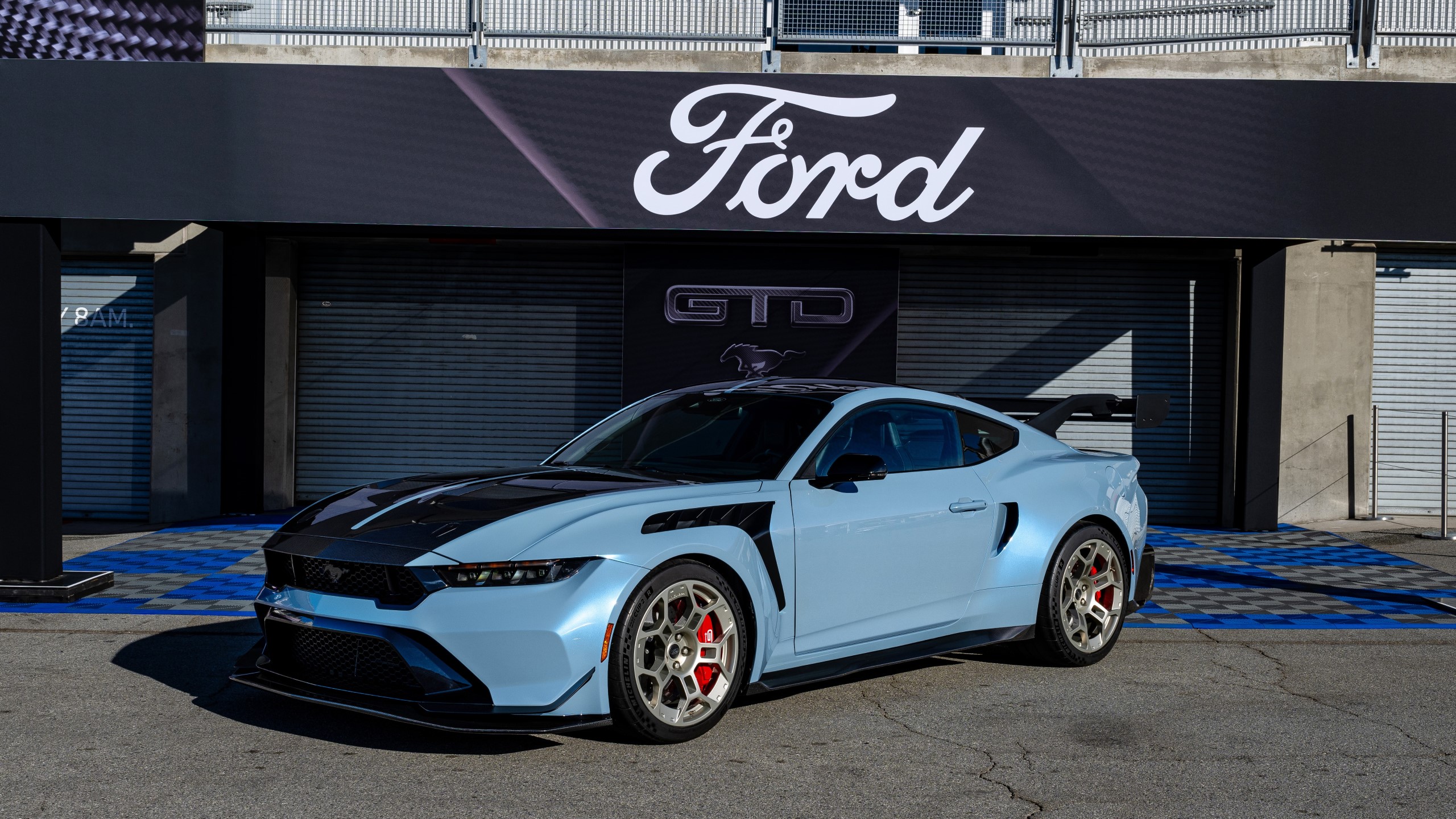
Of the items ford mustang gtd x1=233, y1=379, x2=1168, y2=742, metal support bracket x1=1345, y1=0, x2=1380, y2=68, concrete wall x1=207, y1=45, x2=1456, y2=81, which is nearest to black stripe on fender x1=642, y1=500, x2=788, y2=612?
ford mustang gtd x1=233, y1=379, x2=1168, y2=742

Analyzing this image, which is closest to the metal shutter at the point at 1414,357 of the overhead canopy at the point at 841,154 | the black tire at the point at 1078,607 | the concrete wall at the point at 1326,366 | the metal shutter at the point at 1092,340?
the concrete wall at the point at 1326,366

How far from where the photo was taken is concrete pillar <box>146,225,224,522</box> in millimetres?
12289

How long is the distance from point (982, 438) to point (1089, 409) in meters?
1.94

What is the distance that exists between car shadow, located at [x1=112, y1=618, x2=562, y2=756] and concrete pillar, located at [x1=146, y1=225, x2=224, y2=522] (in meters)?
5.85

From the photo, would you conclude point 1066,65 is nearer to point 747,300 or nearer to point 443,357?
point 747,300

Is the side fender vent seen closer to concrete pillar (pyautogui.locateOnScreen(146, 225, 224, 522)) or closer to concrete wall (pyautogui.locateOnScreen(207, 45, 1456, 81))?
concrete wall (pyautogui.locateOnScreen(207, 45, 1456, 81))

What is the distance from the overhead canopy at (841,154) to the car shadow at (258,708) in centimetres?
451

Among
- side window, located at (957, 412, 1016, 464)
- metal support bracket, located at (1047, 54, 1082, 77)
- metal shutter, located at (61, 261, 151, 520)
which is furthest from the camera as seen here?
metal shutter, located at (61, 261, 151, 520)

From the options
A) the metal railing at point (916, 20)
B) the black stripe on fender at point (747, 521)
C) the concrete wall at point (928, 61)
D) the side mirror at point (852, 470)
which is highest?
the metal railing at point (916, 20)

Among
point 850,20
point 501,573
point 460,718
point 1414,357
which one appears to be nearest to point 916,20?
point 850,20

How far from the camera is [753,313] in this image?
476 inches

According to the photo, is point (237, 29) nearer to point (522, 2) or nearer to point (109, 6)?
point (109, 6)

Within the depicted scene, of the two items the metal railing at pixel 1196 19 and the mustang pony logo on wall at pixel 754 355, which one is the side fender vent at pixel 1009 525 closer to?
the mustang pony logo on wall at pixel 754 355

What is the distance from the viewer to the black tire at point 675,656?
14.9 feet
